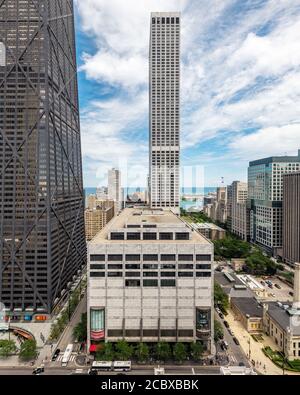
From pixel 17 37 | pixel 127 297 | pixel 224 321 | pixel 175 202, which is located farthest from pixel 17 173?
pixel 175 202

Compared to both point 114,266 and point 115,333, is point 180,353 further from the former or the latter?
point 114,266

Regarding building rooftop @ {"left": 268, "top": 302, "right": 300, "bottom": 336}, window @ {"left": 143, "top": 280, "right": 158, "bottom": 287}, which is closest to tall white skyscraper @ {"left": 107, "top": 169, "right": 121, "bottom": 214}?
building rooftop @ {"left": 268, "top": 302, "right": 300, "bottom": 336}

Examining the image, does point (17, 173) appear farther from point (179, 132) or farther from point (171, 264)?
point (179, 132)

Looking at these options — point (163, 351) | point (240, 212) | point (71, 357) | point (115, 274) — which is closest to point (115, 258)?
point (115, 274)

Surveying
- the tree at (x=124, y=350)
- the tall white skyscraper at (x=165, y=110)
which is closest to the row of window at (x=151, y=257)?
the tree at (x=124, y=350)

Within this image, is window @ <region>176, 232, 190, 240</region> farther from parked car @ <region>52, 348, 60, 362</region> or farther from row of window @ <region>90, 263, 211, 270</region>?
parked car @ <region>52, 348, 60, 362</region>
